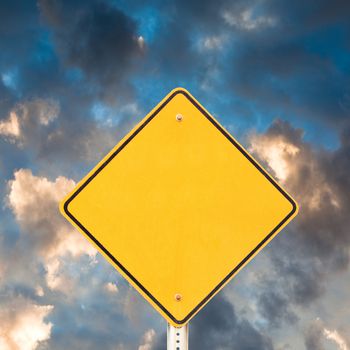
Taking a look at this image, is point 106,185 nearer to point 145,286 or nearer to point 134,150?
point 134,150

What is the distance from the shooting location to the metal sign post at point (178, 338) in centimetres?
377

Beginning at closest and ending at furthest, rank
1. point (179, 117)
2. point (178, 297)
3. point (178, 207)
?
point (178, 297) < point (178, 207) < point (179, 117)

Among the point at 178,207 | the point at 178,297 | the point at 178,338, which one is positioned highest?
the point at 178,207

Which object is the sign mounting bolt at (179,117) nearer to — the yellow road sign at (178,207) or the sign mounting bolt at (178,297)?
the yellow road sign at (178,207)

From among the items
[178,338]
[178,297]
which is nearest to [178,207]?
[178,297]

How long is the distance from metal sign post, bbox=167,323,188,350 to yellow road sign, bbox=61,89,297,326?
0.08m

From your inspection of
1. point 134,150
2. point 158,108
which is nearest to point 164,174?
point 134,150

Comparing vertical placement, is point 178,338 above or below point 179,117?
below

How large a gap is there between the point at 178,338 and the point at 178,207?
94 cm

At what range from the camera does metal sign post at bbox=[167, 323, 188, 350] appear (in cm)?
377

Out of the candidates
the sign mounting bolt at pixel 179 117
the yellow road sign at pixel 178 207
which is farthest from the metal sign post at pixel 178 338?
the sign mounting bolt at pixel 179 117

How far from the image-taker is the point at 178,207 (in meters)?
3.89

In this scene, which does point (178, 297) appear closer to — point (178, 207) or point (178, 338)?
point (178, 338)

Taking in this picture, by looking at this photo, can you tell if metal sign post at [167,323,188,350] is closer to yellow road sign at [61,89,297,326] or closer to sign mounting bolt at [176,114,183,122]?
yellow road sign at [61,89,297,326]
